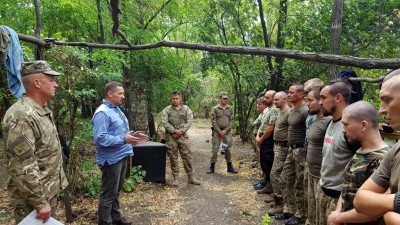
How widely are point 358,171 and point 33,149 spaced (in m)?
2.61

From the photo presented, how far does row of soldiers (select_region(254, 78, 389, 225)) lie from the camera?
7.80 ft

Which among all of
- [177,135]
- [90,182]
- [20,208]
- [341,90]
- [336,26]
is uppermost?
[336,26]

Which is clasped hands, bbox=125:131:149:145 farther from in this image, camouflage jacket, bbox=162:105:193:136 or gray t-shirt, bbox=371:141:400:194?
gray t-shirt, bbox=371:141:400:194

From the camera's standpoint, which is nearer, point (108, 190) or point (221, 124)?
point (108, 190)

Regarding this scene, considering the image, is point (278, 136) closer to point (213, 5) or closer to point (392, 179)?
point (392, 179)

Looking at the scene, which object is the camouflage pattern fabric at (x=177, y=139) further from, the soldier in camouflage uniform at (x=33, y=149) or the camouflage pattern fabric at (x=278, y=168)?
the soldier in camouflage uniform at (x=33, y=149)

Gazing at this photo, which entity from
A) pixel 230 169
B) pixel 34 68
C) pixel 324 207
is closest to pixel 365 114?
pixel 324 207

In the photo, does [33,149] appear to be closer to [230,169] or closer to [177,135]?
[177,135]

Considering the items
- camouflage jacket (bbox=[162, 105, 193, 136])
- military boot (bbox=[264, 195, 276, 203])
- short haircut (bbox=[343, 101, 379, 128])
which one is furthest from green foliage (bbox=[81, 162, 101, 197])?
short haircut (bbox=[343, 101, 379, 128])

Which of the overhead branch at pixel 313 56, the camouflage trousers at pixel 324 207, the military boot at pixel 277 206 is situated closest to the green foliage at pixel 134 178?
the military boot at pixel 277 206

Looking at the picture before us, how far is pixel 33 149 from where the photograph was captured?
106 inches

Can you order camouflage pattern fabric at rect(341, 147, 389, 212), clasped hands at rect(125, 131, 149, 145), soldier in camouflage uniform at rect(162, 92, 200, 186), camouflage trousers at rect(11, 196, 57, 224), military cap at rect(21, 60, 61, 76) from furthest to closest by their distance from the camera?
soldier in camouflage uniform at rect(162, 92, 200, 186)
clasped hands at rect(125, 131, 149, 145)
military cap at rect(21, 60, 61, 76)
camouflage trousers at rect(11, 196, 57, 224)
camouflage pattern fabric at rect(341, 147, 389, 212)

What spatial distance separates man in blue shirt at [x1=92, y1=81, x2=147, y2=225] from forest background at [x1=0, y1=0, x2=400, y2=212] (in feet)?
4.48

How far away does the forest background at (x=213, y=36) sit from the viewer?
27.1ft
